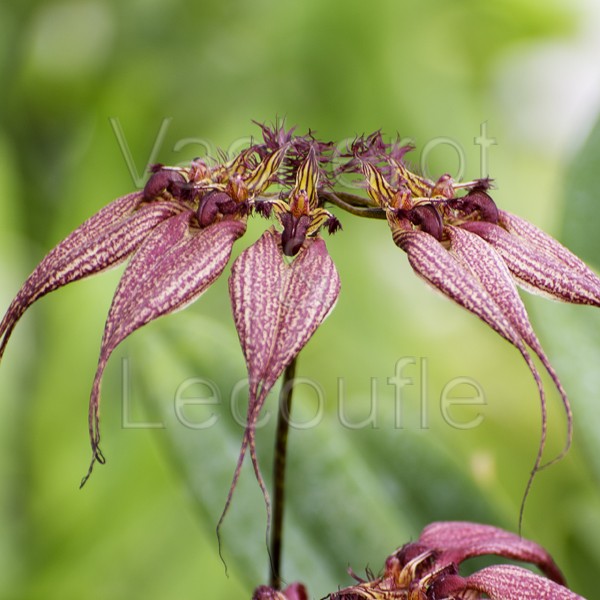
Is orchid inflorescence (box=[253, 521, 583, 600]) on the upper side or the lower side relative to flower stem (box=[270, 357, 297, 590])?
lower

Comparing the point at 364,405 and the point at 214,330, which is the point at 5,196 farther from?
the point at 364,405

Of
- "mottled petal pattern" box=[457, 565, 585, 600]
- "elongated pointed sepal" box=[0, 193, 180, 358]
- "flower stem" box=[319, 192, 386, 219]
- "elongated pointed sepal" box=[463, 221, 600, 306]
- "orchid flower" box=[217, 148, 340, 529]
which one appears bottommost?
"mottled petal pattern" box=[457, 565, 585, 600]

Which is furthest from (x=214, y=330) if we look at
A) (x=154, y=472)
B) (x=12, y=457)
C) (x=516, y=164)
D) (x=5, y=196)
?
(x=516, y=164)

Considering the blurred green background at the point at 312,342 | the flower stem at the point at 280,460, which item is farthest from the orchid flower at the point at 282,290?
the blurred green background at the point at 312,342

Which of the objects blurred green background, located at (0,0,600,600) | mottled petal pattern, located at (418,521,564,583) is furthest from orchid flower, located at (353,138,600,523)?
blurred green background, located at (0,0,600,600)

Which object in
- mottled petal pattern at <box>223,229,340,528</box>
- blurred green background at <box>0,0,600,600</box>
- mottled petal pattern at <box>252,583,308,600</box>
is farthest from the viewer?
blurred green background at <box>0,0,600,600</box>

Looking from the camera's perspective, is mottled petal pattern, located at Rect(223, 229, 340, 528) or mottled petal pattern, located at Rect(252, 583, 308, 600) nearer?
mottled petal pattern, located at Rect(223, 229, 340, 528)

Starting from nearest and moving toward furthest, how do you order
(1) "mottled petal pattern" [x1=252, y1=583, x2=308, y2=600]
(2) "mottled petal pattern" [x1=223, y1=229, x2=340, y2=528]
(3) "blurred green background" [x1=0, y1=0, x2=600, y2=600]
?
(2) "mottled petal pattern" [x1=223, y1=229, x2=340, y2=528] < (1) "mottled petal pattern" [x1=252, y1=583, x2=308, y2=600] < (3) "blurred green background" [x1=0, y1=0, x2=600, y2=600]

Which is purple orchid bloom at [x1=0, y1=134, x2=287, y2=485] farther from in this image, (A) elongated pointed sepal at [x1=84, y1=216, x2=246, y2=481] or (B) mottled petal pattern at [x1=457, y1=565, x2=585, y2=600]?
(B) mottled petal pattern at [x1=457, y1=565, x2=585, y2=600]

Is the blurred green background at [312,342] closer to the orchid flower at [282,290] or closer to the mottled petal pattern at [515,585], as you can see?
the mottled petal pattern at [515,585]
